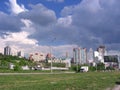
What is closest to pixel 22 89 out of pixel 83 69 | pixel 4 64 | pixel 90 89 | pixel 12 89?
pixel 12 89

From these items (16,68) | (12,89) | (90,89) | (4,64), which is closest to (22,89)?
(12,89)

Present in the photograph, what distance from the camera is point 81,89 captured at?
29.3 meters

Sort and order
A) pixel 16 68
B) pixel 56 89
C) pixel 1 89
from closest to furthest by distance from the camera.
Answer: pixel 1 89, pixel 56 89, pixel 16 68

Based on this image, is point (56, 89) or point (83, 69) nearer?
point (56, 89)

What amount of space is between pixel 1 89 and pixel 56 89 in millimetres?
5218

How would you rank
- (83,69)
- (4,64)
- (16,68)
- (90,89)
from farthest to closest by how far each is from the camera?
(4,64), (83,69), (16,68), (90,89)

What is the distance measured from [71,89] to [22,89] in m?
5.09

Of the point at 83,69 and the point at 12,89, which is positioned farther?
the point at 83,69

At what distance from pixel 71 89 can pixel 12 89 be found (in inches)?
237

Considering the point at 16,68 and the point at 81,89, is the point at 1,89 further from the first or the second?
the point at 16,68

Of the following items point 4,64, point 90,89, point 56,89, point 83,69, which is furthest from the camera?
point 4,64

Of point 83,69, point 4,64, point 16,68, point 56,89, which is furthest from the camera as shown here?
point 4,64

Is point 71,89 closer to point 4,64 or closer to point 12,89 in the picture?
point 12,89

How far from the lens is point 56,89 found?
91.0 feet
